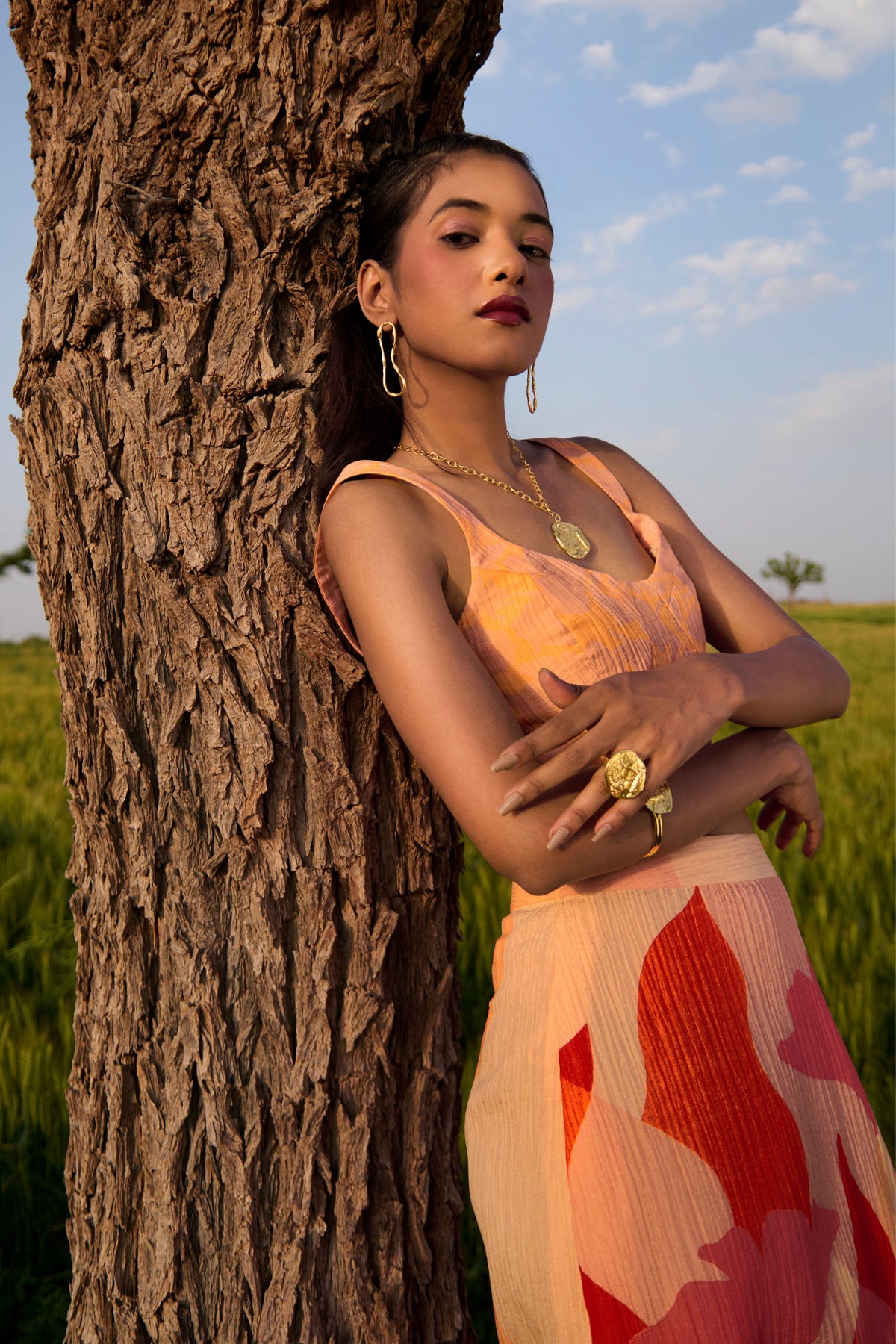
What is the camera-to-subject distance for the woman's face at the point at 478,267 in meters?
1.54

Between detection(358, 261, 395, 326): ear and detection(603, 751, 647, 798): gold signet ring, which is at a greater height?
detection(358, 261, 395, 326): ear

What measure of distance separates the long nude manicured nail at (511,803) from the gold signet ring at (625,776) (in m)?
0.12

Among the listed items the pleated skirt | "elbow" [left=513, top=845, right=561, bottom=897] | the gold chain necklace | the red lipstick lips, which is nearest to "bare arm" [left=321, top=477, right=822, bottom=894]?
"elbow" [left=513, top=845, right=561, bottom=897]

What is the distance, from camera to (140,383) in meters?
1.56

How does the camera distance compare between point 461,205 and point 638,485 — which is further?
point 638,485

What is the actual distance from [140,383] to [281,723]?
1.90 ft

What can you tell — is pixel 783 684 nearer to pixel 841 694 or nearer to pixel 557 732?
pixel 841 694

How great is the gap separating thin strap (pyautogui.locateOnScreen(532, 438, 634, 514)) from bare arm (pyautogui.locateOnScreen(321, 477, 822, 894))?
0.48 metres

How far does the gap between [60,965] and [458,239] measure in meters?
2.80

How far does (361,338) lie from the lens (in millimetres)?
1708

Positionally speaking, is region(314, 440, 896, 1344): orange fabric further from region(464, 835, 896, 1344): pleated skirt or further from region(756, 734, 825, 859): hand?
region(756, 734, 825, 859): hand

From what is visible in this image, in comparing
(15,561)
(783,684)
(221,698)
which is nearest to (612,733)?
(783,684)

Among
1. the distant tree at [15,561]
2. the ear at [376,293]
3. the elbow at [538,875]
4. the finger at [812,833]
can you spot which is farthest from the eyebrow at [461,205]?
the distant tree at [15,561]

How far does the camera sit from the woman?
1.27m
